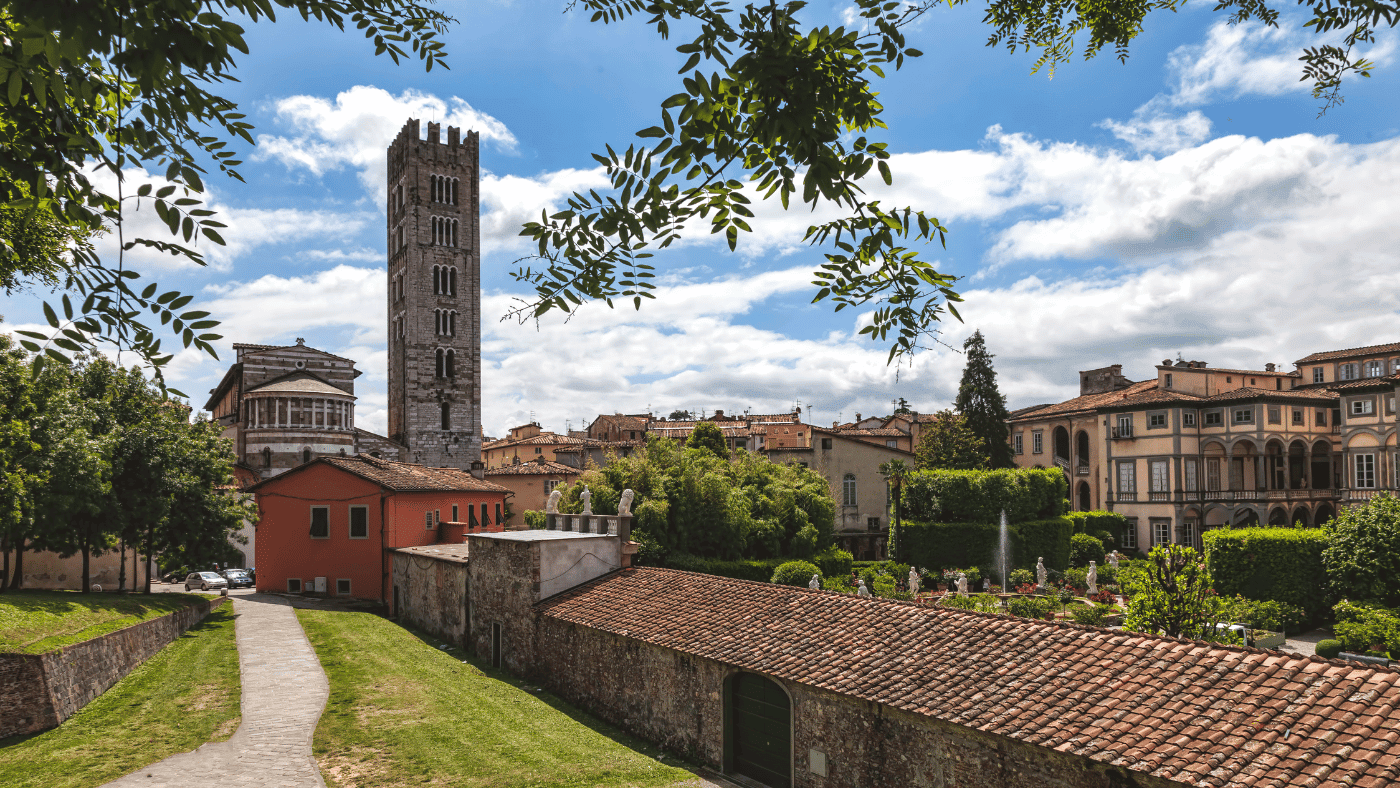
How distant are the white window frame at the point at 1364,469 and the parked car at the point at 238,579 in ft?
194

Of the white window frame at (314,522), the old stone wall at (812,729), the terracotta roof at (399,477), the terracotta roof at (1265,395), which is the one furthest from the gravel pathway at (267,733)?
the terracotta roof at (1265,395)

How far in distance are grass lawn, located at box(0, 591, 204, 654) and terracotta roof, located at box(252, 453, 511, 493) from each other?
30.5ft

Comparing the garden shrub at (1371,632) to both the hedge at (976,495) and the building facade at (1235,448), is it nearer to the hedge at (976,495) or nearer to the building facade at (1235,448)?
the hedge at (976,495)

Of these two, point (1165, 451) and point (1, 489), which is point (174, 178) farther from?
point (1165, 451)

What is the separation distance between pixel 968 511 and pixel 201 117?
3938cm

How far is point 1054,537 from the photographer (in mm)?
40219

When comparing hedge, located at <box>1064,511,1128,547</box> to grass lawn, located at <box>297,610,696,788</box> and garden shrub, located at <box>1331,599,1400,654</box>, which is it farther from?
grass lawn, located at <box>297,610,696,788</box>

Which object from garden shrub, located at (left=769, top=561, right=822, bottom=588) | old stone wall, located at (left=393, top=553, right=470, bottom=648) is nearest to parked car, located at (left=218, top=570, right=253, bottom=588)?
old stone wall, located at (left=393, top=553, right=470, bottom=648)

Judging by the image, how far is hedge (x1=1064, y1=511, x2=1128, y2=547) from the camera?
1786 inches

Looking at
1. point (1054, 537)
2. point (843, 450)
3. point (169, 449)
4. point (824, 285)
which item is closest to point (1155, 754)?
point (824, 285)

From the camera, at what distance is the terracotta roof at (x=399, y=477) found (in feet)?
105

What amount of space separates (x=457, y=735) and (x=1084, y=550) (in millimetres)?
38011

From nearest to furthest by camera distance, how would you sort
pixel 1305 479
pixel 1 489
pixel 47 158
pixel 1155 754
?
pixel 47 158, pixel 1155 754, pixel 1 489, pixel 1305 479

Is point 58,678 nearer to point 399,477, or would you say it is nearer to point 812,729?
point 812,729
